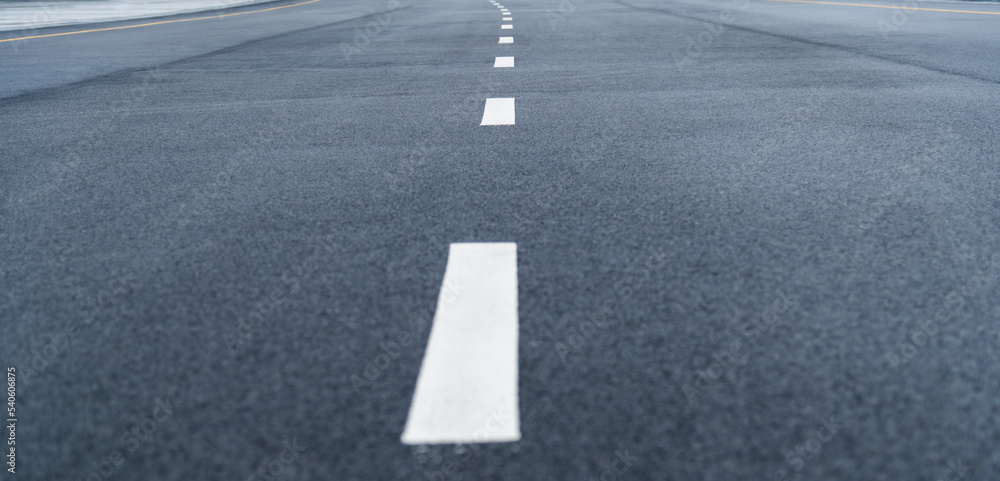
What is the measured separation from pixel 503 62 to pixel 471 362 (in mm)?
6632

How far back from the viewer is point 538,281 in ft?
7.87

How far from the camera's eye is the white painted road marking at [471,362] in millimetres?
1680

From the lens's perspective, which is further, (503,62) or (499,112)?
(503,62)

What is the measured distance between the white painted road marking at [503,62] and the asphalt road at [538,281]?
2332mm

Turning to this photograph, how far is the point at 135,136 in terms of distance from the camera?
15.7 feet

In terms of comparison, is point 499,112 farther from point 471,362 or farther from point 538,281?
point 471,362

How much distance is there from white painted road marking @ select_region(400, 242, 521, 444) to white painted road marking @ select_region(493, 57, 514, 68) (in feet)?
18.5

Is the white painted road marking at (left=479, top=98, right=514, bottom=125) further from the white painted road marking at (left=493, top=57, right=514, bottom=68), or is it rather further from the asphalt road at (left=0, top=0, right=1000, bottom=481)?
the white painted road marking at (left=493, top=57, right=514, bottom=68)

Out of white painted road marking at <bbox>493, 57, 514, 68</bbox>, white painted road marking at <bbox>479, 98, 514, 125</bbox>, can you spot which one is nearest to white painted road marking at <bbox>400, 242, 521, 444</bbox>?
white painted road marking at <bbox>479, 98, 514, 125</bbox>

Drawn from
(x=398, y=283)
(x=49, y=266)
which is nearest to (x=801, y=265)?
(x=398, y=283)

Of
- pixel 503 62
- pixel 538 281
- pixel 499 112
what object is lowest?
pixel 503 62

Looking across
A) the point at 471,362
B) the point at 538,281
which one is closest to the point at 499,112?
the point at 538,281

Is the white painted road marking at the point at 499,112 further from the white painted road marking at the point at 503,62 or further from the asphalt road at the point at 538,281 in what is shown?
the white painted road marking at the point at 503,62

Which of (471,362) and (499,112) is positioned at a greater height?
(471,362)
